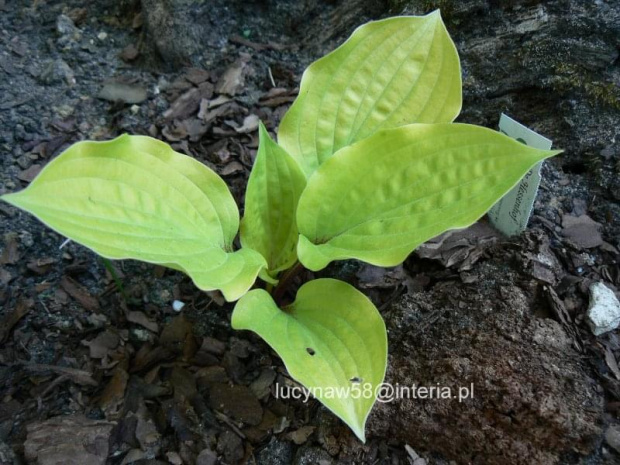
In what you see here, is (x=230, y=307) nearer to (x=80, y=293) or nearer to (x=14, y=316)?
(x=80, y=293)

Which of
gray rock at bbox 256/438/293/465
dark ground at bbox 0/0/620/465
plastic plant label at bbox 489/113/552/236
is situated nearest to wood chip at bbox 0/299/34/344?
dark ground at bbox 0/0/620/465

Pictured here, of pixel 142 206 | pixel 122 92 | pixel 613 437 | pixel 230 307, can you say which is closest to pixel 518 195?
pixel 613 437

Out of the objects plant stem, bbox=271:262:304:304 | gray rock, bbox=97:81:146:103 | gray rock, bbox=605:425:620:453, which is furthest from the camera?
gray rock, bbox=97:81:146:103

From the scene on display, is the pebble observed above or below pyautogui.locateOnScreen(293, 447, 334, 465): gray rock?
above

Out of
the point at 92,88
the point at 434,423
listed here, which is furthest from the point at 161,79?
the point at 434,423

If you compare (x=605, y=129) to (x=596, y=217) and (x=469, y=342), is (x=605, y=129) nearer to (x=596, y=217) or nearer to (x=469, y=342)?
(x=596, y=217)

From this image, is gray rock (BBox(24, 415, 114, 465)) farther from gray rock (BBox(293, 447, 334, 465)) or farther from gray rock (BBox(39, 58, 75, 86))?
gray rock (BBox(39, 58, 75, 86))
